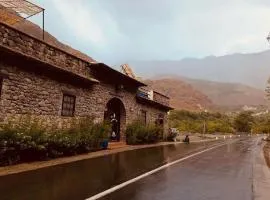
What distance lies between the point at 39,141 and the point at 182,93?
138 meters

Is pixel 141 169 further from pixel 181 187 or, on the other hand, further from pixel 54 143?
pixel 54 143

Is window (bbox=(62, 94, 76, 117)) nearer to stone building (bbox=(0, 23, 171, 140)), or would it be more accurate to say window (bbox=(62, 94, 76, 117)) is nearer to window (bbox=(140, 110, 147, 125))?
stone building (bbox=(0, 23, 171, 140))

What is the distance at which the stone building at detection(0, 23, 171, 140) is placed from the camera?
1240 centimetres

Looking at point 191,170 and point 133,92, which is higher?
point 133,92

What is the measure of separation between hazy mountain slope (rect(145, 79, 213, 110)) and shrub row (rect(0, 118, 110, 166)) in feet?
369

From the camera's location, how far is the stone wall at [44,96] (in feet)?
40.8

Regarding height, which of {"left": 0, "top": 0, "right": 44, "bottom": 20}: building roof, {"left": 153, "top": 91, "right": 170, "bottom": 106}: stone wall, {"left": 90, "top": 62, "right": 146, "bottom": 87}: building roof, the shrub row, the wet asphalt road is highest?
{"left": 0, "top": 0, "right": 44, "bottom": 20}: building roof

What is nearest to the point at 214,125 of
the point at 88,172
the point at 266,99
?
the point at 266,99

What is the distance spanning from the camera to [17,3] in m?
15.9

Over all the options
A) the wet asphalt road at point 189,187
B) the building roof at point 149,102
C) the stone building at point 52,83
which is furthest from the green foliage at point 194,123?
the wet asphalt road at point 189,187

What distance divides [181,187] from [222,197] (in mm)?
1214

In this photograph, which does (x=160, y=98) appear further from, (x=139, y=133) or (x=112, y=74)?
(x=112, y=74)

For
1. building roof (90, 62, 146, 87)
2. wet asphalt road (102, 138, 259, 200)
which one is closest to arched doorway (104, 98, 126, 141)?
building roof (90, 62, 146, 87)

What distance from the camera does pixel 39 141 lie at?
1160cm
